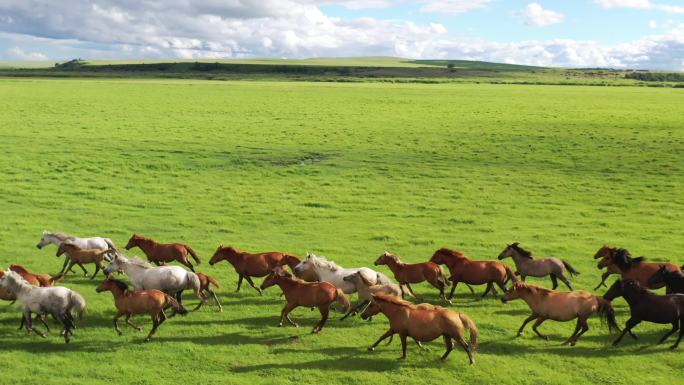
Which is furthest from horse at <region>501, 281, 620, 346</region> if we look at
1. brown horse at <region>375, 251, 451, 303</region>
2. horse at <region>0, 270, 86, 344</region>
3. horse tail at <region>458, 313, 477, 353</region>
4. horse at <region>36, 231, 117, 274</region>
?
horse at <region>36, 231, 117, 274</region>

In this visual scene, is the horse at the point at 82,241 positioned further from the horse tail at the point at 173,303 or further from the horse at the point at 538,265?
the horse at the point at 538,265

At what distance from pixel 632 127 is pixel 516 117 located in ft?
34.4

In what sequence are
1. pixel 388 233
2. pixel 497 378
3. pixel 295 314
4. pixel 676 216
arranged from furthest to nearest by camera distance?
pixel 676 216
pixel 388 233
pixel 295 314
pixel 497 378

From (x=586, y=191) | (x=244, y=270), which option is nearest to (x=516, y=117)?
(x=586, y=191)

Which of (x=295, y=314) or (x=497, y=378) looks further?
(x=295, y=314)

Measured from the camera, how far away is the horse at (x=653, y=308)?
10719 millimetres

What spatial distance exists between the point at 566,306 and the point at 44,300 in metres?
9.75

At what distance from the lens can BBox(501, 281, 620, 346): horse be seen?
1090cm

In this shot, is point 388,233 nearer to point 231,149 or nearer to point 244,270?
point 244,270

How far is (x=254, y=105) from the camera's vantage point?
65500 mm

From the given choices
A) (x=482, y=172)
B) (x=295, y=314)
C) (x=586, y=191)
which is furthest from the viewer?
(x=482, y=172)

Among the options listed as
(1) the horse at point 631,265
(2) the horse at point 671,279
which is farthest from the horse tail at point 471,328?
(1) the horse at point 631,265

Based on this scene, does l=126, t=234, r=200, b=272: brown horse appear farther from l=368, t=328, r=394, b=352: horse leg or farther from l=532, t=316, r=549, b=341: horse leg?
l=532, t=316, r=549, b=341: horse leg

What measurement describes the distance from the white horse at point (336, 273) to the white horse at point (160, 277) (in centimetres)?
233
